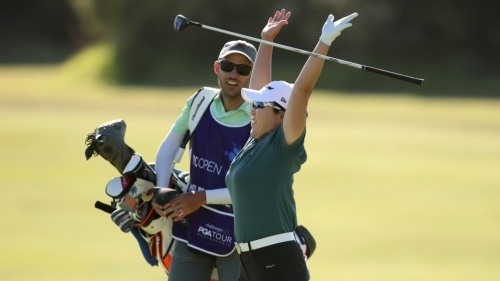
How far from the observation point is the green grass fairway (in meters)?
10.8

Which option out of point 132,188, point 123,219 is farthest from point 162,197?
point 123,219

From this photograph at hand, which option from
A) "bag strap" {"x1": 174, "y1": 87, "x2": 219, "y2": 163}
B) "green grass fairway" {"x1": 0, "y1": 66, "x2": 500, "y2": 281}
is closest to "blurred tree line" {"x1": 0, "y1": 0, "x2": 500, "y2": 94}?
"green grass fairway" {"x1": 0, "y1": 66, "x2": 500, "y2": 281}

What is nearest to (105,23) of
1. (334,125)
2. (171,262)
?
(334,125)

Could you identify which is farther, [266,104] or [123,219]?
[123,219]

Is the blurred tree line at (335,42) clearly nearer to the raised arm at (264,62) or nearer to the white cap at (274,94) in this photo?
the raised arm at (264,62)

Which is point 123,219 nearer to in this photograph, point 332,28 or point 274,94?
point 274,94

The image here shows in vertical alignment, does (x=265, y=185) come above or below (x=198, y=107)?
below

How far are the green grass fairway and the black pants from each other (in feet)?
15.0


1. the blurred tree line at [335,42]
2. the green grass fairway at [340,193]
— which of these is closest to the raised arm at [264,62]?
the green grass fairway at [340,193]

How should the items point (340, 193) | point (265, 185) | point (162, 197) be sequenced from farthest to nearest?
point (340, 193) → point (162, 197) → point (265, 185)

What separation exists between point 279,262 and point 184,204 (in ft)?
3.00

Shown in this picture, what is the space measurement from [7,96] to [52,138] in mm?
12507

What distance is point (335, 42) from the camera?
147ft

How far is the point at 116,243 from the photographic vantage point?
11.9 m
